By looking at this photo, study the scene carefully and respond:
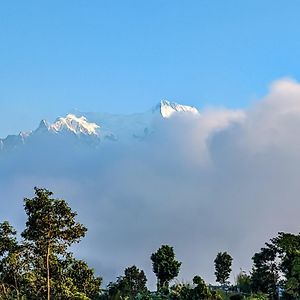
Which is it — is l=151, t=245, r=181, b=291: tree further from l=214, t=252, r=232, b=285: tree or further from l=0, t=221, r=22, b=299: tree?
l=0, t=221, r=22, b=299: tree

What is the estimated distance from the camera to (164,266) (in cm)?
6619

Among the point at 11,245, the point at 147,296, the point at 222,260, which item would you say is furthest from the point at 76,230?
the point at 222,260

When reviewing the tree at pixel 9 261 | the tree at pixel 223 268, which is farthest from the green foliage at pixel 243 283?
the tree at pixel 9 261

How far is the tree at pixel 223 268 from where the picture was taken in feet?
226

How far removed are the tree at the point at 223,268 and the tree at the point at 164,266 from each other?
16.9 ft

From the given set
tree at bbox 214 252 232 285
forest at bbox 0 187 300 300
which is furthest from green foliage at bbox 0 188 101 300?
tree at bbox 214 252 232 285

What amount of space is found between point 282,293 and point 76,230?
31473mm

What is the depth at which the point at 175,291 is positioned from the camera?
59.8 metres

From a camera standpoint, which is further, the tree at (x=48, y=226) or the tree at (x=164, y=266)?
the tree at (x=164, y=266)

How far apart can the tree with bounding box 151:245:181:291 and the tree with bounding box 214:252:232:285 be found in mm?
5166

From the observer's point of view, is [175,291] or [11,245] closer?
[11,245]

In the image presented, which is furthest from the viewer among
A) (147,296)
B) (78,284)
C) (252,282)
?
(252,282)

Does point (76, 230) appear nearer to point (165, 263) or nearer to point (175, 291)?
point (175, 291)

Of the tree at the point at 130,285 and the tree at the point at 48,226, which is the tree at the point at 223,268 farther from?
the tree at the point at 48,226
